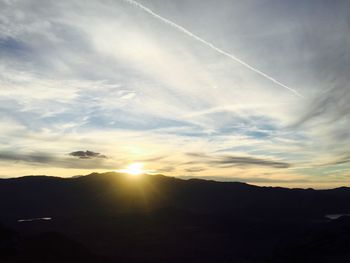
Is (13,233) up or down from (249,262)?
up

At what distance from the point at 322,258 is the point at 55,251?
39398mm

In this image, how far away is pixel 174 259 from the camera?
8150 centimetres

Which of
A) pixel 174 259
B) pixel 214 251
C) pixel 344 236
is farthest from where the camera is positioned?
pixel 214 251

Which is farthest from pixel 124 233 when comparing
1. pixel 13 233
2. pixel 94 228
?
pixel 13 233

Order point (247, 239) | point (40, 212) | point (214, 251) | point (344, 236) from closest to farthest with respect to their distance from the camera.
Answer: point (344, 236) < point (214, 251) < point (247, 239) < point (40, 212)

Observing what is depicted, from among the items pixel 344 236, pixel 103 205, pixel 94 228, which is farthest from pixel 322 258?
pixel 103 205

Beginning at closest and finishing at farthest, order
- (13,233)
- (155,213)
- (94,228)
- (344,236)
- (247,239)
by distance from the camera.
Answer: (13,233), (344,236), (247,239), (94,228), (155,213)

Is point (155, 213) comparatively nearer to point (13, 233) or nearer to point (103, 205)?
point (103, 205)

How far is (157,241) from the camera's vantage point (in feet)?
353

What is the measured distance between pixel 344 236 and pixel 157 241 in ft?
174

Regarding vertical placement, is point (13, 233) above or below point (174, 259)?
above

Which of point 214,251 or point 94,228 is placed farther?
point 94,228

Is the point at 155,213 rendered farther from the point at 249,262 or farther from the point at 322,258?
the point at 322,258

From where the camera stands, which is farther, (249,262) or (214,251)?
(214,251)
